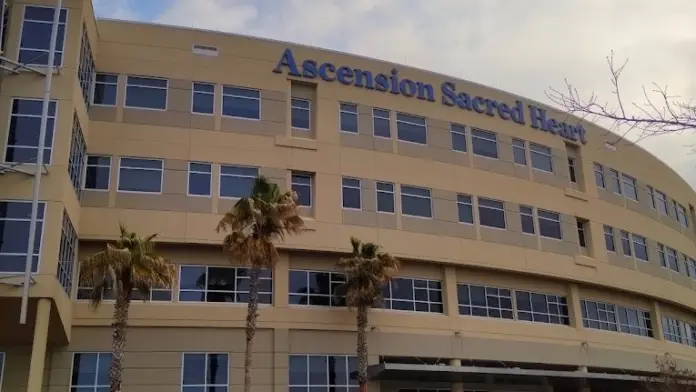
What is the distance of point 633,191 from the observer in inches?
1906

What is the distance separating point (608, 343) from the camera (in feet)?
138

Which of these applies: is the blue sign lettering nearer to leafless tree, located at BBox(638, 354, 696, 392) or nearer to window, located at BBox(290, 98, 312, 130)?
window, located at BBox(290, 98, 312, 130)

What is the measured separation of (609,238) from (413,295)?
15.3 meters

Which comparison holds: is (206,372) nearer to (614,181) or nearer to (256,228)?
(256,228)

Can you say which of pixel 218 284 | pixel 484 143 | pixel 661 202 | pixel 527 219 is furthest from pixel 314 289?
pixel 661 202

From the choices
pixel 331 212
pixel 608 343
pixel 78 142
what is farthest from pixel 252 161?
pixel 608 343

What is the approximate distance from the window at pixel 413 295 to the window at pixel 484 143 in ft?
26.2

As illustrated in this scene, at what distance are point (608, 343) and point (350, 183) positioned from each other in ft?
59.3

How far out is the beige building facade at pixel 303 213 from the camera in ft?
96.1

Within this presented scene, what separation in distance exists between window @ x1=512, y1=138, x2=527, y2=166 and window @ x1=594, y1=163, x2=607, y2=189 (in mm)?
6376

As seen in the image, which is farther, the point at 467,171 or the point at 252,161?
the point at 467,171

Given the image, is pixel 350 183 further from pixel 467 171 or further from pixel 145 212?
pixel 145 212

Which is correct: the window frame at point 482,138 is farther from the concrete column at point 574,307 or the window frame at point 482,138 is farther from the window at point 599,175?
the concrete column at point 574,307

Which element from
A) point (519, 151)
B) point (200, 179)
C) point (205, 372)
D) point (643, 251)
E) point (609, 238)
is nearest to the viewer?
point (205, 372)
